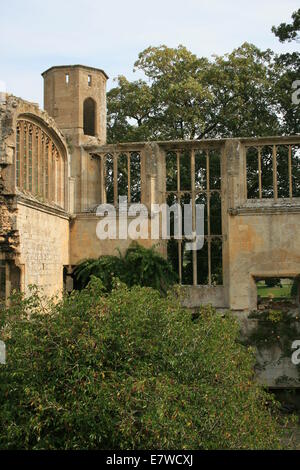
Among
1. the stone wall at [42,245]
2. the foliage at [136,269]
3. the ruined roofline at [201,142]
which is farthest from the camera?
the ruined roofline at [201,142]

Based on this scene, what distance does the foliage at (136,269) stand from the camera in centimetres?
1582

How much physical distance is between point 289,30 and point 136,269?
42.5 feet

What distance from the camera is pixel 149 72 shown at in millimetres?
25062

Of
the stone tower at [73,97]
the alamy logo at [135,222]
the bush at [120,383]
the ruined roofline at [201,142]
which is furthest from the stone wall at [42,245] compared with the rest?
the bush at [120,383]

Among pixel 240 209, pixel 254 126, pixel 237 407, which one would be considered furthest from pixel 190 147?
pixel 237 407

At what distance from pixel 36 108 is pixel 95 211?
397 cm

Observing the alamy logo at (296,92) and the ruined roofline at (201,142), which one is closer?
the ruined roofline at (201,142)

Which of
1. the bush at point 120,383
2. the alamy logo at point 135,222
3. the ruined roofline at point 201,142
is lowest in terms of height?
the bush at point 120,383

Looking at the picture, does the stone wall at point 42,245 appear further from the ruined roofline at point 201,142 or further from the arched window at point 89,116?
the arched window at point 89,116

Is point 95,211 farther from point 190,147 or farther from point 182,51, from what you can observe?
point 182,51

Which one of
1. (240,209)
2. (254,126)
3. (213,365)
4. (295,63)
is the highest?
(295,63)

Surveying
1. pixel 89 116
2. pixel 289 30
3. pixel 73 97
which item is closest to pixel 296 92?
pixel 289 30

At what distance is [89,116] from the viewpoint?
62.5 feet
